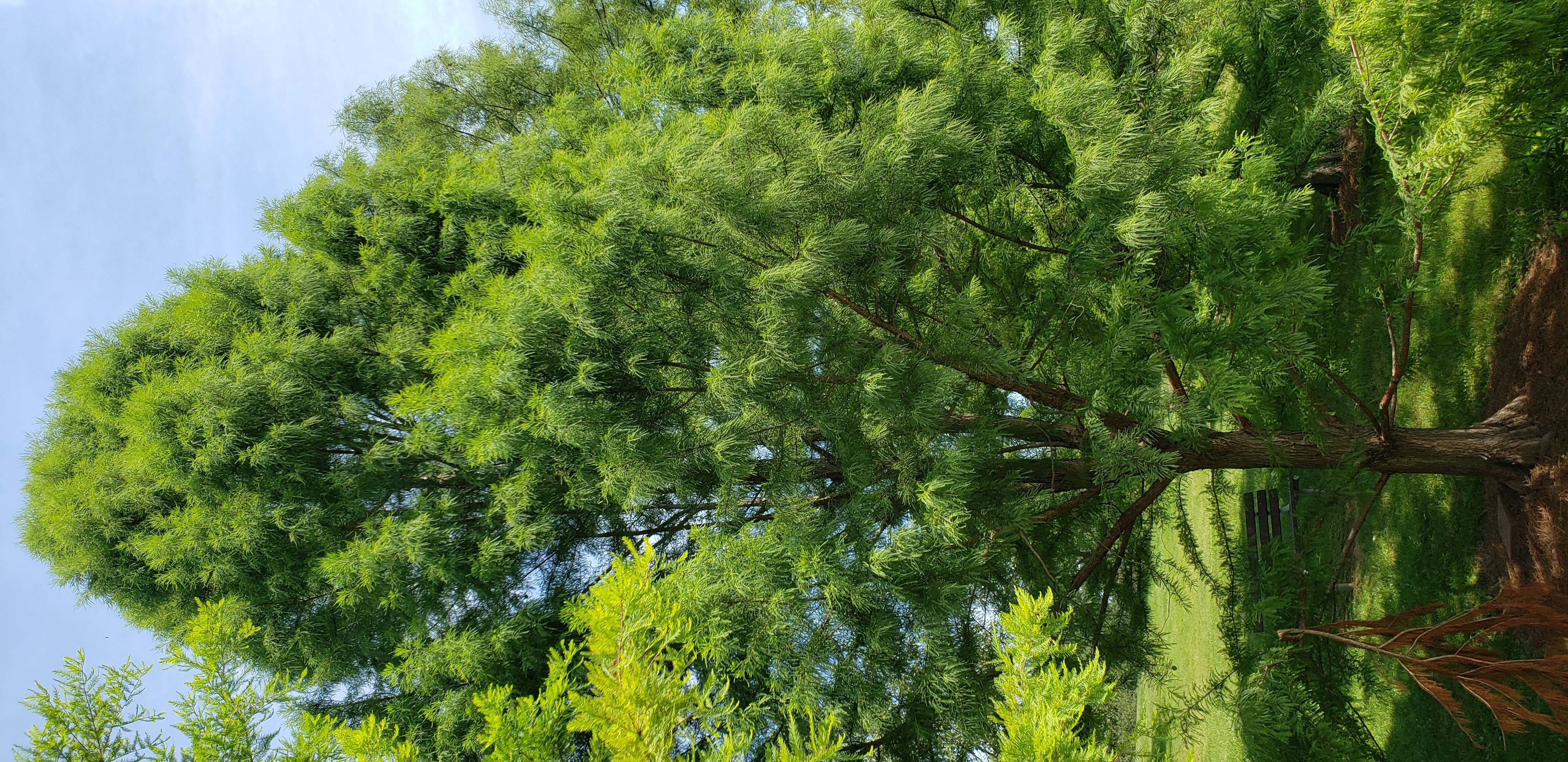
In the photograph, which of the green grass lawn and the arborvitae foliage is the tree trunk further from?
the green grass lawn

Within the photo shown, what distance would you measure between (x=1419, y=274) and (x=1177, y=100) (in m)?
1.52

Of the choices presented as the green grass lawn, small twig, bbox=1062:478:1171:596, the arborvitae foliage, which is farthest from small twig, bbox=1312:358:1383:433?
small twig, bbox=1062:478:1171:596

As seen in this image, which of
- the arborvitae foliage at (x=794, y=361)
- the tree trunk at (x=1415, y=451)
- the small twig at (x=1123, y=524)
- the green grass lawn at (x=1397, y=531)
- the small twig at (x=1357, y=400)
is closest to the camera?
the arborvitae foliage at (x=794, y=361)

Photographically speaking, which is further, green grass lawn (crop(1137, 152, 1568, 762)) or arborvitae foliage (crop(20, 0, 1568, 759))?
green grass lawn (crop(1137, 152, 1568, 762))

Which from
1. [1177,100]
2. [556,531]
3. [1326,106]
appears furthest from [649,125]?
[1326,106]

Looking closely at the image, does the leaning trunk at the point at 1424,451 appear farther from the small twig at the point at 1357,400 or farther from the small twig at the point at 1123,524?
the small twig at the point at 1123,524

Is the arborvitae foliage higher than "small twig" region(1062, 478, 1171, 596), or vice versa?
the arborvitae foliage

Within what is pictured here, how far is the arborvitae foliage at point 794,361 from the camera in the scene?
353cm

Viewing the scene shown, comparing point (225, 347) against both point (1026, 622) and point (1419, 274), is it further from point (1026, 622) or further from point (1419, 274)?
point (1419, 274)

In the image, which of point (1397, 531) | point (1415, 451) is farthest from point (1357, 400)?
point (1397, 531)

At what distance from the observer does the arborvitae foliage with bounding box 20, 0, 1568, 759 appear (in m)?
3.53

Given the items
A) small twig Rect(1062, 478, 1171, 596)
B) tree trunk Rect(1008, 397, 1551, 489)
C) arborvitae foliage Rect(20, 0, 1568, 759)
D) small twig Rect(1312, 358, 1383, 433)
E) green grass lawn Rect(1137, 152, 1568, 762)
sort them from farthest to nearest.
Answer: small twig Rect(1062, 478, 1171, 596) < tree trunk Rect(1008, 397, 1551, 489) < green grass lawn Rect(1137, 152, 1568, 762) < small twig Rect(1312, 358, 1383, 433) < arborvitae foliage Rect(20, 0, 1568, 759)

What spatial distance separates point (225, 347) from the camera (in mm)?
5922

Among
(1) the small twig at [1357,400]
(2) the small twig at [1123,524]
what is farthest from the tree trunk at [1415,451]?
(2) the small twig at [1123,524]
